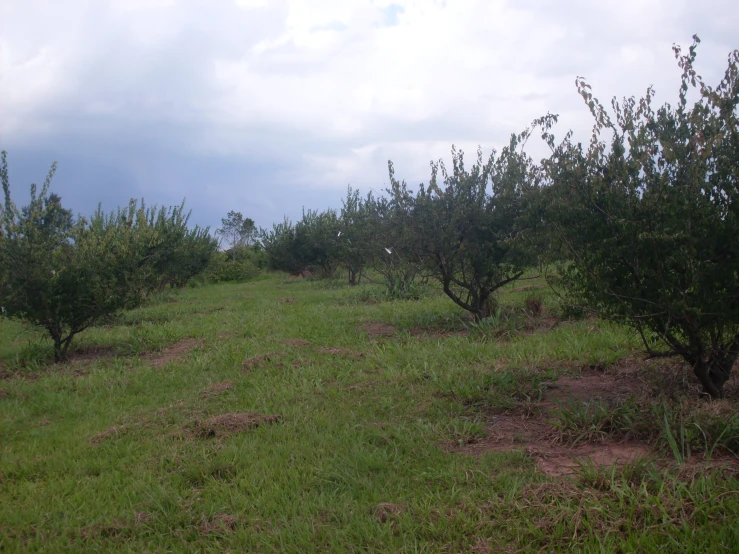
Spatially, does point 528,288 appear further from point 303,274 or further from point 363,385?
point 303,274

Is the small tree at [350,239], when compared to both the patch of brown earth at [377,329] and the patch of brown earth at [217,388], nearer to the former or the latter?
the patch of brown earth at [377,329]

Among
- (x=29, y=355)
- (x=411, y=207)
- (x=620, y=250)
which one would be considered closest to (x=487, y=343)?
(x=411, y=207)

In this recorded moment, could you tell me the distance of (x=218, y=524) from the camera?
3.14 metres

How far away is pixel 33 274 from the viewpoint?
7512mm

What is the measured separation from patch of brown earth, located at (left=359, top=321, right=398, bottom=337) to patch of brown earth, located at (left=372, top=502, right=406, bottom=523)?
482 centimetres

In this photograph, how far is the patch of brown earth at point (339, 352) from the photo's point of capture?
6652 millimetres

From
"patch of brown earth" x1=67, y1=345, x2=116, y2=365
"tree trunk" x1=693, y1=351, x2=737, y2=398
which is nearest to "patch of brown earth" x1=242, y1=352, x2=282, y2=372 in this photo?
"patch of brown earth" x1=67, y1=345, x2=116, y2=365

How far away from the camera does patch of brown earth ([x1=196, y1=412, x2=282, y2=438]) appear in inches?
176

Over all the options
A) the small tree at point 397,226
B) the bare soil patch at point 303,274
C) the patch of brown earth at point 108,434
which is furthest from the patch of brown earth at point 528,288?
the bare soil patch at point 303,274

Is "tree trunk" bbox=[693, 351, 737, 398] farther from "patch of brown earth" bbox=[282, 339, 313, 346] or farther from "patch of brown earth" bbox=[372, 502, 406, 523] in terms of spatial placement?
"patch of brown earth" bbox=[282, 339, 313, 346]

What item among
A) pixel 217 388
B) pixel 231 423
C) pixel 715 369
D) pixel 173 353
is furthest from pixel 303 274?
pixel 715 369

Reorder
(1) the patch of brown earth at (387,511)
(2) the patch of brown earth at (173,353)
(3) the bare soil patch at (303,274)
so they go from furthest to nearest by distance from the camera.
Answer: (3) the bare soil patch at (303,274) < (2) the patch of brown earth at (173,353) < (1) the patch of brown earth at (387,511)

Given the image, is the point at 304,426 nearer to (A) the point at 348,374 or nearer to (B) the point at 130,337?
(A) the point at 348,374

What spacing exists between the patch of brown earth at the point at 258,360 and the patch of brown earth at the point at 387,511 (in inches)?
137
